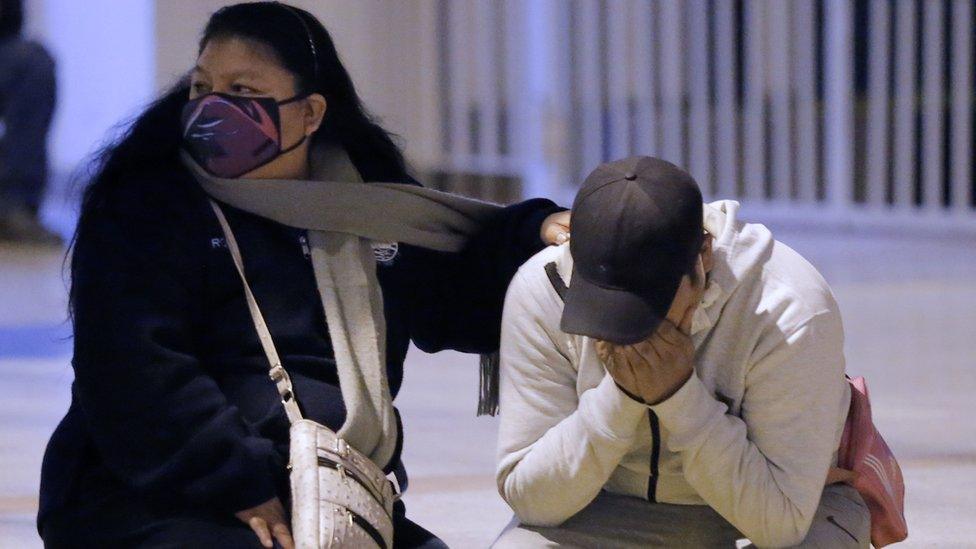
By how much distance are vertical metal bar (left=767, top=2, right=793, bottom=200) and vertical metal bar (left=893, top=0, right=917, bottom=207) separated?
784 millimetres

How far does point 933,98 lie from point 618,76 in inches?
98.0

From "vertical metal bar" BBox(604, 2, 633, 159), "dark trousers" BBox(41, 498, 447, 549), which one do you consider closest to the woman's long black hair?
"dark trousers" BBox(41, 498, 447, 549)

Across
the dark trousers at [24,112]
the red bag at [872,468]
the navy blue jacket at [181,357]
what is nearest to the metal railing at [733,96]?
the dark trousers at [24,112]

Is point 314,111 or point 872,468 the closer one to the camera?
point 872,468

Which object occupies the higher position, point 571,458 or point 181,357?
point 181,357

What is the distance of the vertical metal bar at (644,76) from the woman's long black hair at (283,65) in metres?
9.11

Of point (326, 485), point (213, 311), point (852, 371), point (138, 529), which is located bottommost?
point (852, 371)

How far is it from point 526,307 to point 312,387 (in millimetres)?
438

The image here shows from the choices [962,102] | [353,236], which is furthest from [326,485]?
[962,102]

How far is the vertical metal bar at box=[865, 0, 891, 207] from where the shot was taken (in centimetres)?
1095

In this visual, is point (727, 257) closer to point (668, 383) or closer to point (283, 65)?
point (668, 383)

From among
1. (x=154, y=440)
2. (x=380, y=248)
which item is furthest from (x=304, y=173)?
(x=154, y=440)

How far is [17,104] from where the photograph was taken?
34.3 feet

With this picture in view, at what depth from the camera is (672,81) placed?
39.4 ft
